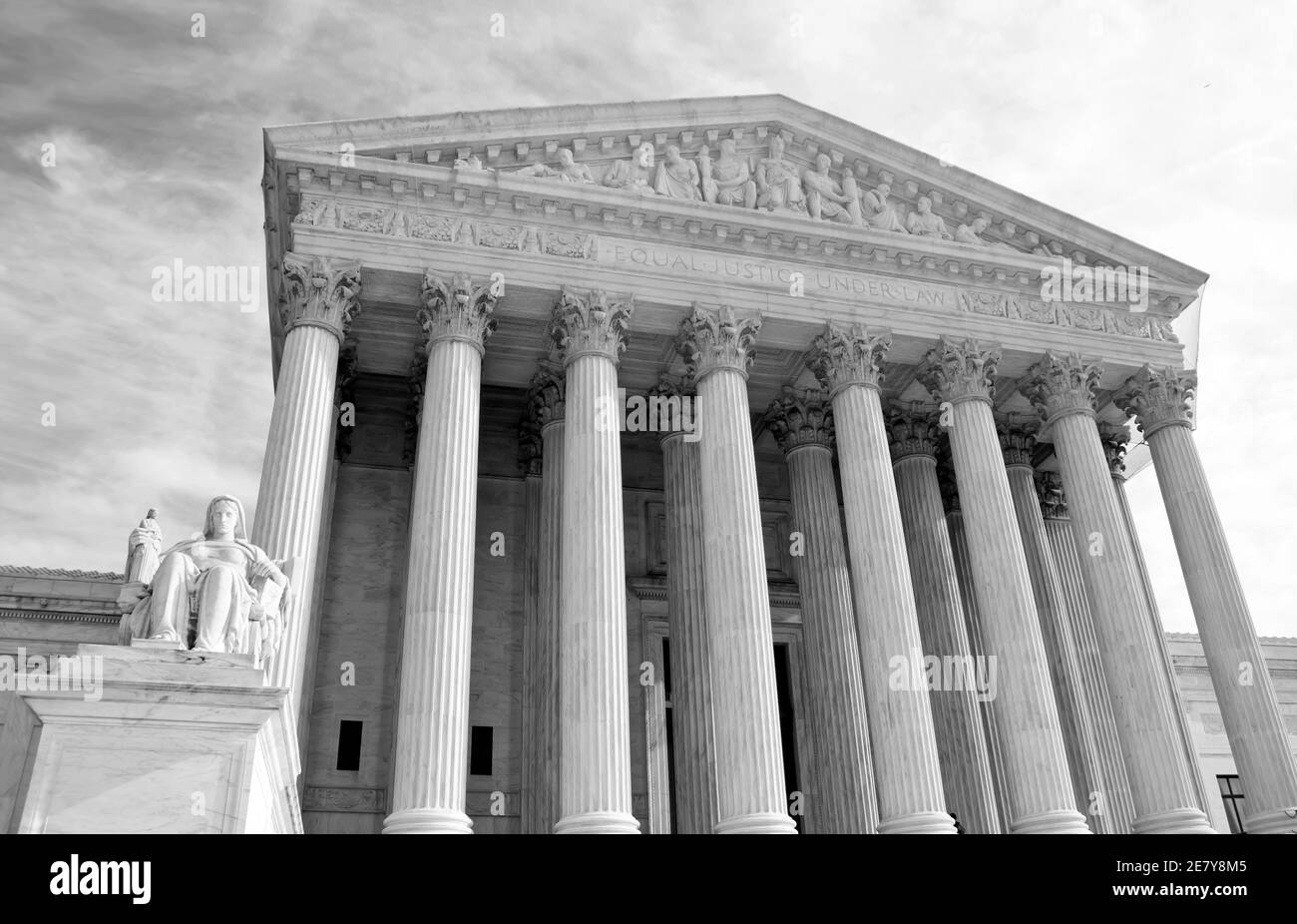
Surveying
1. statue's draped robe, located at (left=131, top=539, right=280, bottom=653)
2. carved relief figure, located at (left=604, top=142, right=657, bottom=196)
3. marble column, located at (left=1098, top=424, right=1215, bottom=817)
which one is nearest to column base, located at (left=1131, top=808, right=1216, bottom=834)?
marble column, located at (left=1098, top=424, right=1215, bottom=817)

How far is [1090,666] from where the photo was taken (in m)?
28.8

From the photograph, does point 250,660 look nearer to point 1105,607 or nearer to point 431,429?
point 431,429

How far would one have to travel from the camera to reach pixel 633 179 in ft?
85.4

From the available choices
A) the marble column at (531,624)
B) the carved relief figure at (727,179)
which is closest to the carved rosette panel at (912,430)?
the carved relief figure at (727,179)

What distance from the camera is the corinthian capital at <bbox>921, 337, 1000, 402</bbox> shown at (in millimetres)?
26125

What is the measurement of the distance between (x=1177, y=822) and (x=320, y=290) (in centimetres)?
2077

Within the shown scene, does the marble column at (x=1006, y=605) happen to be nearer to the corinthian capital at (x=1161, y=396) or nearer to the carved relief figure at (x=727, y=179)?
the corinthian capital at (x=1161, y=396)

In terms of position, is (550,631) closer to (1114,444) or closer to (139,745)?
(139,745)

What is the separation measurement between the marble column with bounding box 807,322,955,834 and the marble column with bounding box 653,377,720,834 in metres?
3.42

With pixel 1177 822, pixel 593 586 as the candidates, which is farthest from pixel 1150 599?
pixel 593 586

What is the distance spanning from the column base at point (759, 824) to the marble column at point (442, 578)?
4.67m

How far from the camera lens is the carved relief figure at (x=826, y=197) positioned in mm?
27203

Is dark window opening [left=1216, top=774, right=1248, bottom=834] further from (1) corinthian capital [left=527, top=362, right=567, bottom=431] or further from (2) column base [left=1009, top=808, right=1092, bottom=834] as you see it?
(1) corinthian capital [left=527, top=362, right=567, bottom=431]
